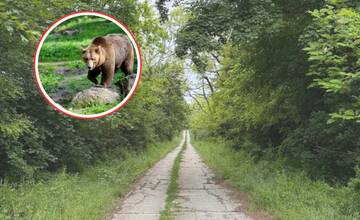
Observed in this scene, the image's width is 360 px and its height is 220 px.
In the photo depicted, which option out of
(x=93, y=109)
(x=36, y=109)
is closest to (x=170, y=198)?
(x=36, y=109)

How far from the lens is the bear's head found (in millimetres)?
2191

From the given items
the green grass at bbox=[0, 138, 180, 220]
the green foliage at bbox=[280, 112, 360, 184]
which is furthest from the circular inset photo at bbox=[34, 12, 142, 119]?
the green foliage at bbox=[280, 112, 360, 184]

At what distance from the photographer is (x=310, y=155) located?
44.0 feet

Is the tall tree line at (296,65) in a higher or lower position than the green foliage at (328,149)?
higher

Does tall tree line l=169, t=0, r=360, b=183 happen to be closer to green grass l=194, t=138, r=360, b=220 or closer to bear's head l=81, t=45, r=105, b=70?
green grass l=194, t=138, r=360, b=220

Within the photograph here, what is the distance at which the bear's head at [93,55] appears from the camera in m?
2.19

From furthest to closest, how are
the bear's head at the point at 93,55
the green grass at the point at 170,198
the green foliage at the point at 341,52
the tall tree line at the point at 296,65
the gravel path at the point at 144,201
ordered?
the tall tree line at the point at 296,65
the gravel path at the point at 144,201
the green grass at the point at 170,198
the green foliage at the point at 341,52
the bear's head at the point at 93,55

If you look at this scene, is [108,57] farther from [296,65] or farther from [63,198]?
[296,65]

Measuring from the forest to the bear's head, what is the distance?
3067 millimetres

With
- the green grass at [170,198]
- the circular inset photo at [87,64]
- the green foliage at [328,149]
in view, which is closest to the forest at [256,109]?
the green foliage at [328,149]

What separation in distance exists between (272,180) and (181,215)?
428 centimetres

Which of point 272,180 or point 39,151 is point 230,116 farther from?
point 39,151

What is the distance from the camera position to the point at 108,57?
2252 mm

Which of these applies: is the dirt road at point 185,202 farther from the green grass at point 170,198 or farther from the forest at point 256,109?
A: the forest at point 256,109
